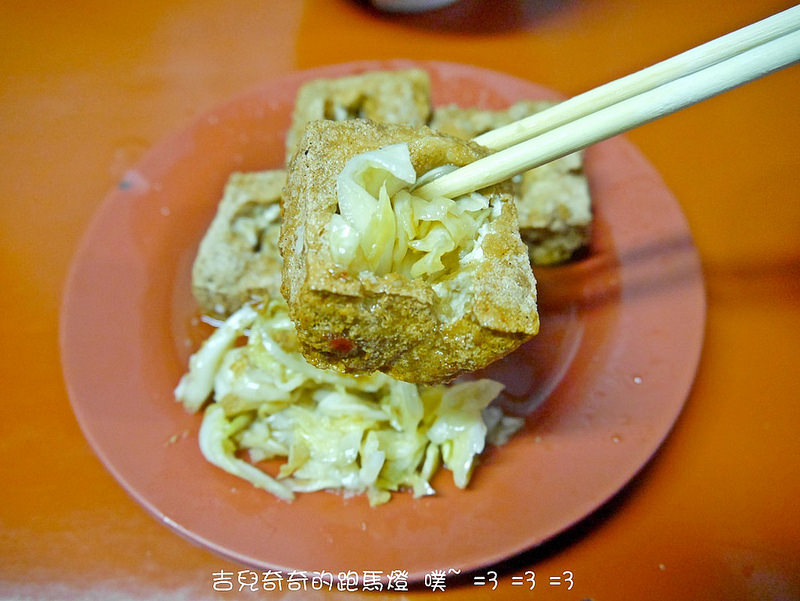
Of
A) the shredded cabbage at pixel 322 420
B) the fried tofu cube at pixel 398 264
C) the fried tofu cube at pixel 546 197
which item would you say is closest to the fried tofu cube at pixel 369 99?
the fried tofu cube at pixel 546 197

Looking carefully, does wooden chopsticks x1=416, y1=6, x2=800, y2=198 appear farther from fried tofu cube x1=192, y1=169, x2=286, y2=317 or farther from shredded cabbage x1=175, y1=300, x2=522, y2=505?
fried tofu cube x1=192, y1=169, x2=286, y2=317

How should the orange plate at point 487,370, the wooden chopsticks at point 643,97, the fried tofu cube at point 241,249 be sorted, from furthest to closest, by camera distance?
1. the fried tofu cube at point 241,249
2. the orange plate at point 487,370
3. the wooden chopsticks at point 643,97

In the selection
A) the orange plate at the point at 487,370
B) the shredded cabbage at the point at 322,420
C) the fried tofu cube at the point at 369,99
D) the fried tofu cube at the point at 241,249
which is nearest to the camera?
the orange plate at the point at 487,370

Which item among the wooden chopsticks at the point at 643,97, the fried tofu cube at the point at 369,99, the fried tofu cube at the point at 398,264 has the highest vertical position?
the fried tofu cube at the point at 369,99

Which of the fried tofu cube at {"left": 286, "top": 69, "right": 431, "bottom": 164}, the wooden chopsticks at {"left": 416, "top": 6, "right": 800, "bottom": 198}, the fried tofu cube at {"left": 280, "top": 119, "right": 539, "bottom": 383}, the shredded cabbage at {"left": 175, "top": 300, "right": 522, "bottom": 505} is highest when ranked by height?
the fried tofu cube at {"left": 286, "top": 69, "right": 431, "bottom": 164}

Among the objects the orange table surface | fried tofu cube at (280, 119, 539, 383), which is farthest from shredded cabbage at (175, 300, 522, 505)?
fried tofu cube at (280, 119, 539, 383)

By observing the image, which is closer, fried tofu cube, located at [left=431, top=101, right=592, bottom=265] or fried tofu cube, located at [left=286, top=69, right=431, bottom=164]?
fried tofu cube, located at [left=431, top=101, right=592, bottom=265]

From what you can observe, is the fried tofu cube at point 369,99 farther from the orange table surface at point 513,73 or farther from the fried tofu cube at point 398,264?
the fried tofu cube at point 398,264

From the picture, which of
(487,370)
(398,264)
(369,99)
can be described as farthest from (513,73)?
(398,264)
